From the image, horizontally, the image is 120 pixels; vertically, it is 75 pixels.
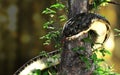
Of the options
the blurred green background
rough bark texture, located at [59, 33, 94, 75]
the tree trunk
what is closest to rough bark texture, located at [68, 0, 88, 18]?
the tree trunk

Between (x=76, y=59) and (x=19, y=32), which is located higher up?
(x=19, y=32)

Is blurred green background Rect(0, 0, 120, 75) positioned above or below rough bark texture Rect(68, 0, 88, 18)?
above

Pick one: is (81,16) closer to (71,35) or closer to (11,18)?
(71,35)

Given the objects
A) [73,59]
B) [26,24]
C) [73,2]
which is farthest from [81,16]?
[26,24]

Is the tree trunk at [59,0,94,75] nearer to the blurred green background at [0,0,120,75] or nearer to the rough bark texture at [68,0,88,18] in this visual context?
the rough bark texture at [68,0,88,18]

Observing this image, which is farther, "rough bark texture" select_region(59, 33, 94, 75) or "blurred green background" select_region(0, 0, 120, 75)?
"blurred green background" select_region(0, 0, 120, 75)

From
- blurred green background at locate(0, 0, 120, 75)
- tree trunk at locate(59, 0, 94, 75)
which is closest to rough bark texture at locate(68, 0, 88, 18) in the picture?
tree trunk at locate(59, 0, 94, 75)

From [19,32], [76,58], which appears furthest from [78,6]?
[19,32]

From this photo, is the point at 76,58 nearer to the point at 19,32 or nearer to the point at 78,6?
the point at 78,6

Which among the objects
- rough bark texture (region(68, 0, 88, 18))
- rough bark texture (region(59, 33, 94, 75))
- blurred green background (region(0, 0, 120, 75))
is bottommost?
rough bark texture (region(59, 33, 94, 75))

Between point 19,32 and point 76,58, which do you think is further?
point 19,32
